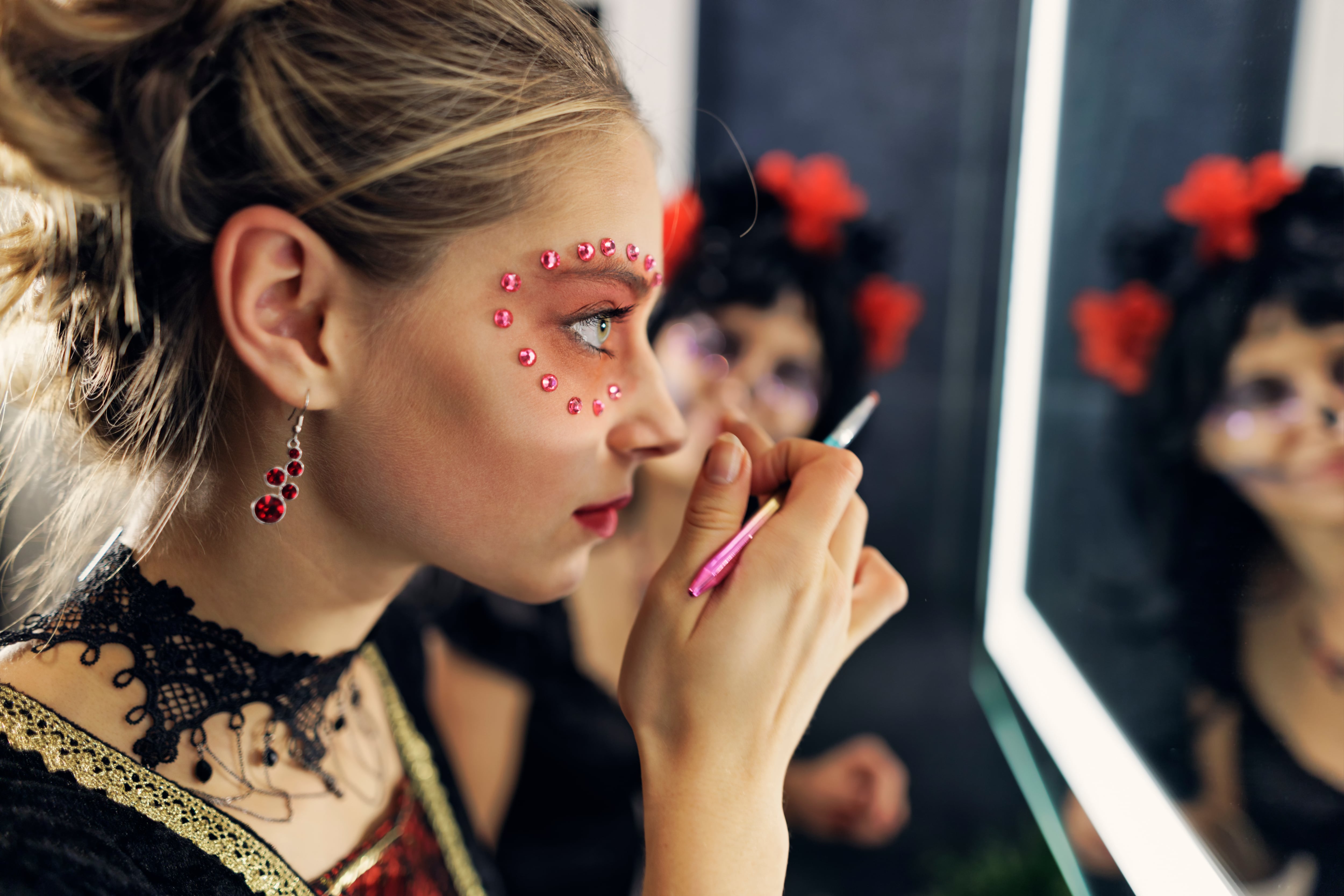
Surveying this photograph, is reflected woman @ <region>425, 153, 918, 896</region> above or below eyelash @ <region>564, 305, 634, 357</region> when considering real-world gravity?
below

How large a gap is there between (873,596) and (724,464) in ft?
0.60

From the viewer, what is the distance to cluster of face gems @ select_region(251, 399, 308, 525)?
0.57 m

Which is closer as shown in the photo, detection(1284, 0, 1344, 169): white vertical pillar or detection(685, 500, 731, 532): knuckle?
detection(1284, 0, 1344, 169): white vertical pillar

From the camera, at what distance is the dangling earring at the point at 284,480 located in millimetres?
569

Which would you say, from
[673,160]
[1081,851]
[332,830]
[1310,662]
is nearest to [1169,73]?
[1310,662]

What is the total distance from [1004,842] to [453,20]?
1060mm

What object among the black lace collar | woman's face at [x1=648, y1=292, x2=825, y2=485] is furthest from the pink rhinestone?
woman's face at [x1=648, y1=292, x2=825, y2=485]

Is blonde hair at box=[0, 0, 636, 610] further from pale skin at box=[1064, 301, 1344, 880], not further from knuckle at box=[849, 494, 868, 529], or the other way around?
pale skin at box=[1064, 301, 1344, 880]

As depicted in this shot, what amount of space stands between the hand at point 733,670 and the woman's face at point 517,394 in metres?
0.10

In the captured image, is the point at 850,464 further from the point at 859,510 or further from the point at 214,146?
the point at 214,146

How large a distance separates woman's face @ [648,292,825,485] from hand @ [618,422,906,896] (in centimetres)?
65

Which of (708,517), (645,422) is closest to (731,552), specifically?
(708,517)

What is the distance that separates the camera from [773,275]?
1301mm

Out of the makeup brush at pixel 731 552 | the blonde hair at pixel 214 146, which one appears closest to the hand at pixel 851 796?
the makeup brush at pixel 731 552
